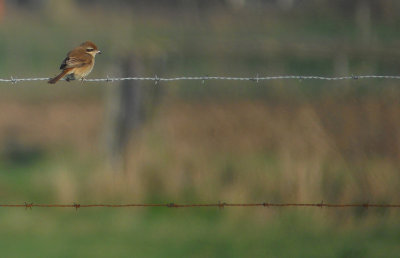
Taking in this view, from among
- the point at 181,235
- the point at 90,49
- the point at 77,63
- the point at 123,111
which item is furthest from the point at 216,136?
the point at 77,63

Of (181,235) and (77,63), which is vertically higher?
(77,63)

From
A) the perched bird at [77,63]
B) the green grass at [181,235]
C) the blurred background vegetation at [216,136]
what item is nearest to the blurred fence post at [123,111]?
the blurred background vegetation at [216,136]

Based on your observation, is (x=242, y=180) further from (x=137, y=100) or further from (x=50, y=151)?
(x=50, y=151)

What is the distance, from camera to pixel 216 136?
19.0m

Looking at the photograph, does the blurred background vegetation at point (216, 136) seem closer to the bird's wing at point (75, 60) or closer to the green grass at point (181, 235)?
the green grass at point (181, 235)

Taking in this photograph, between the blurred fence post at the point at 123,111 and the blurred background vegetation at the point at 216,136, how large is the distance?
0.48 ft

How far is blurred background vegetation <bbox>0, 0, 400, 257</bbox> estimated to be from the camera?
15914mm

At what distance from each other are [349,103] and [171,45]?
6.02 meters

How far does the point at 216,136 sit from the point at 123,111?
1.57 meters

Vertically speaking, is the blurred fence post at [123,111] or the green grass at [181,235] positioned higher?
the blurred fence post at [123,111]

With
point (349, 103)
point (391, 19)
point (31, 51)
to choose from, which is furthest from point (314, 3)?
point (31, 51)

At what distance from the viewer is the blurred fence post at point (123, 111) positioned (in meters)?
18.8

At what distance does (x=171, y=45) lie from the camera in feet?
71.0

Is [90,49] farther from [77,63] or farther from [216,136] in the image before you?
[216,136]
